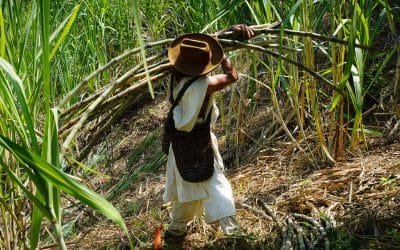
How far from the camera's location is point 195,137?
2375 millimetres

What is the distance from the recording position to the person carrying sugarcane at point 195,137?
218 centimetres

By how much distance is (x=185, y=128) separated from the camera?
2.28m

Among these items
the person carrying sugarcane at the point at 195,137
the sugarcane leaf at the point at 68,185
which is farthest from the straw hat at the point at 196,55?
the sugarcane leaf at the point at 68,185

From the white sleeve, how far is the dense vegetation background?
0.43 ft

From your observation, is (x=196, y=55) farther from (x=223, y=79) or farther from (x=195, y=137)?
(x=195, y=137)

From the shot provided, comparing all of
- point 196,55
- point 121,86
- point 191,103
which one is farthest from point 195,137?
point 121,86

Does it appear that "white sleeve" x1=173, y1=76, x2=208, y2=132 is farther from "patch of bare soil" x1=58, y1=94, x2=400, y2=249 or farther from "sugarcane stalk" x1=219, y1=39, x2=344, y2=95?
"patch of bare soil" x1=58, y1=94, x2=400, y2=249

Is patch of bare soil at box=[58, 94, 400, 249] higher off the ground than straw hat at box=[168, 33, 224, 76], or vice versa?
straw hat at box=[168, 33, 224, 76]

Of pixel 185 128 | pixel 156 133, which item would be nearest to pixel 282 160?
pixel 185 128

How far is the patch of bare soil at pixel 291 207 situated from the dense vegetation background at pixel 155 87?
0.12m

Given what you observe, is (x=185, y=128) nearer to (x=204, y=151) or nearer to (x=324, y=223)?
(x=204, y=151)

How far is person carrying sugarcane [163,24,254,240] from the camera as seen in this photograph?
2.18 m

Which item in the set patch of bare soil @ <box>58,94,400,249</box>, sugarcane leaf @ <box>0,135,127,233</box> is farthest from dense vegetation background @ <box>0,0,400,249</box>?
patch of bare soil @ <box>58,94,400,249</box>

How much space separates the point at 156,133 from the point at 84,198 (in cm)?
334
